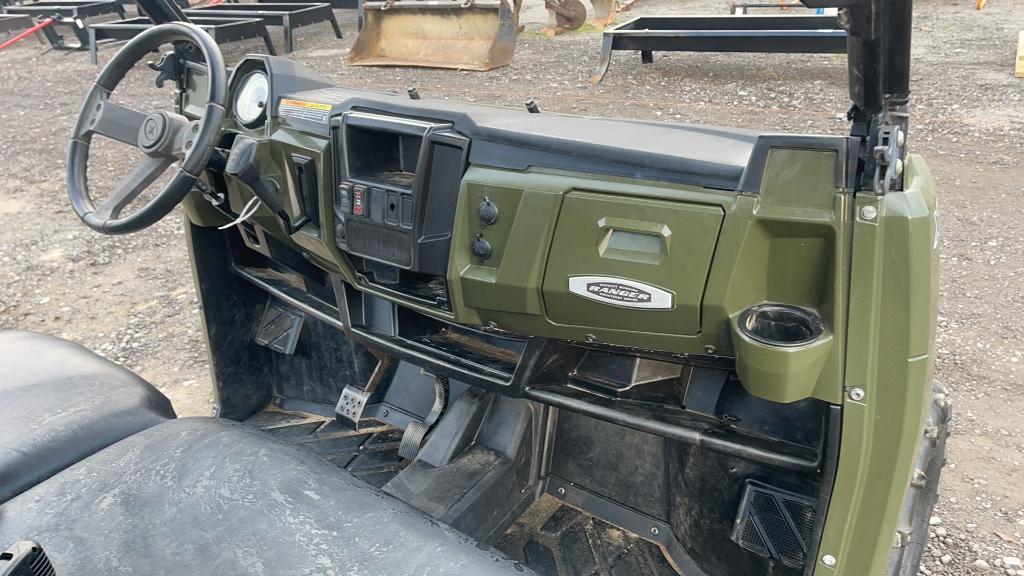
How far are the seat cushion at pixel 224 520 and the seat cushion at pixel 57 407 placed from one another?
107 millimetres

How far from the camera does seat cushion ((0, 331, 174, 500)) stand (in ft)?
5.01

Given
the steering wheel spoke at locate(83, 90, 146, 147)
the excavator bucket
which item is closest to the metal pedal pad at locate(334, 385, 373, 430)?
the steering wheel spoke at locate(83, 90, 146, 147)

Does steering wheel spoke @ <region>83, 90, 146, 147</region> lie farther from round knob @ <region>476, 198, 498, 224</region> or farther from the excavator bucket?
the excavator bucket

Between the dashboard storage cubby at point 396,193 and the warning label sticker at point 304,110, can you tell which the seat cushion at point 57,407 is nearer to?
the dashboard storage cubby at point 396,193

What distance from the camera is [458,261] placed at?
1.84 meters

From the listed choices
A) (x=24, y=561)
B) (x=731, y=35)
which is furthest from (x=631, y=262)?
(x=731, y=35)

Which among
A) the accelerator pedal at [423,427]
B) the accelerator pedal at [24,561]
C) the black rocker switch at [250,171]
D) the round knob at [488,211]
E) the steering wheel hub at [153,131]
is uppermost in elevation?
the steering wheel hub at [153,131]

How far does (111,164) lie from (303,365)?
473cm

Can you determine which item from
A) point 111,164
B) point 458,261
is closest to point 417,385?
point 458,261

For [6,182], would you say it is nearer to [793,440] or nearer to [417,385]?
[417,385]

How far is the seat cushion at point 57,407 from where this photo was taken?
60.1 inches

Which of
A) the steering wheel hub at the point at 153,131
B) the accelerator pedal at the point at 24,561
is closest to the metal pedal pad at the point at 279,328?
the steering wheel hub at the point at 153,131

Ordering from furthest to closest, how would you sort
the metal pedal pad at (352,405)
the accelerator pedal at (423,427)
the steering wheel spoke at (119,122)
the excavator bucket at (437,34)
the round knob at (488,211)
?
the excavator bucket at (437,34), the metal pedal pad at (352,405), the accelerator pedal at (423,427), the steering wheel spoke at (119,122), the round knob at (488,211)

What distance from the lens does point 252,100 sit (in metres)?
2.37
